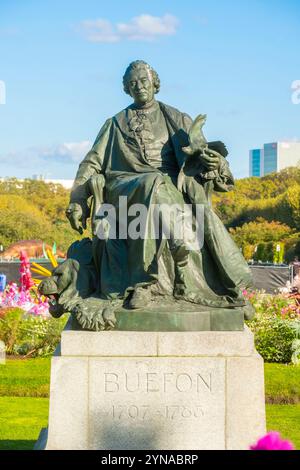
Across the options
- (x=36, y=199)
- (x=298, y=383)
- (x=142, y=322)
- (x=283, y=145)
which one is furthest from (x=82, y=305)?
(x=283, y=145)

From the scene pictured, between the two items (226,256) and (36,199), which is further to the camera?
(36,199)

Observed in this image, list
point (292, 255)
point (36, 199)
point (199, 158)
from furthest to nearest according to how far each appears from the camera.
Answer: point (36, 199) < point (292, 255) < point (199, 158)

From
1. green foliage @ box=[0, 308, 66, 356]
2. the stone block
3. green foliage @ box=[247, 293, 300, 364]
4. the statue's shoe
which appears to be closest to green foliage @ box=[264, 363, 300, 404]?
green foliage @ box=[247, 293, 300, 364]

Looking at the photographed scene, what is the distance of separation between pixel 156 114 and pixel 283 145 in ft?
492

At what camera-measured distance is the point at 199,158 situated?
7895mm

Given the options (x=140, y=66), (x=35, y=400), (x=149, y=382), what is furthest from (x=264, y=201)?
(x=149, y=382)

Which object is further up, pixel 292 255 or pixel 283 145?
pixel 283 145

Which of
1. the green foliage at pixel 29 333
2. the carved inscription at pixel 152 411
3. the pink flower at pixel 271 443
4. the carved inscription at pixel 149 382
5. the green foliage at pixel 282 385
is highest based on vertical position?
the pink flower at pixel 271 443

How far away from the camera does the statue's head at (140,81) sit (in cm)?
816

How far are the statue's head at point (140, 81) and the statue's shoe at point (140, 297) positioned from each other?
6.31 feet

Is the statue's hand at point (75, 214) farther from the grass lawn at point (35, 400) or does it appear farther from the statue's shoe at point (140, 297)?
the grass lawn at point (35, 400)

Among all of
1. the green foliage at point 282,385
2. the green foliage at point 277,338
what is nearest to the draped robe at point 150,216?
the green foliage at point 282,385
